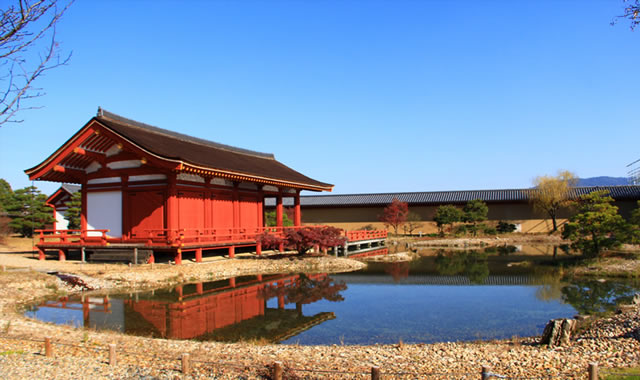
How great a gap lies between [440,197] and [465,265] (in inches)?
869

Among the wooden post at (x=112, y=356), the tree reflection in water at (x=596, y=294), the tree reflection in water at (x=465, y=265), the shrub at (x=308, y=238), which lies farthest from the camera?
the shrub at (x=308, y=238)

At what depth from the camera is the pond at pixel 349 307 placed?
10.1 meters

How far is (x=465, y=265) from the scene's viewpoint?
22.3 metres

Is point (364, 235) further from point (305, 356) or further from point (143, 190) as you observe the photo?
point (305, 356)

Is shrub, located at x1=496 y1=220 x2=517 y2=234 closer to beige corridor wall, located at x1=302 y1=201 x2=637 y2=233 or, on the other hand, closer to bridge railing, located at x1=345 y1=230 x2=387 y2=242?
beige corridor wall, located at x1=302 y1=201 x2=637 y2=233

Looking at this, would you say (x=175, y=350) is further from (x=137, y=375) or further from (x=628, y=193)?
(x=628, y=193)

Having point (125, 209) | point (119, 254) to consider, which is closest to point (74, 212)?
point (125, 209)

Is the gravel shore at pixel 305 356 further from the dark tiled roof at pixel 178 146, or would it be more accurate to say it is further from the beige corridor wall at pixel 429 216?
the beige corridor wall at pixel 429 216

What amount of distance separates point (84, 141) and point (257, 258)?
8.25 m

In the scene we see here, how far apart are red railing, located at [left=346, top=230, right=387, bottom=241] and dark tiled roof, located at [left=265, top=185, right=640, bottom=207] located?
1037cm

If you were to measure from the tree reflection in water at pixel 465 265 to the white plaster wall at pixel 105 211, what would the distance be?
13.3 metres

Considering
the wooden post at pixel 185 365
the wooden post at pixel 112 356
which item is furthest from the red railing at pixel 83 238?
the wooden post at pixel 185 365

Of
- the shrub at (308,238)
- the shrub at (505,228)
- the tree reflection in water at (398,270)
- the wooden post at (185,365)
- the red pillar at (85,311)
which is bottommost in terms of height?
the tree reflection in water at (398,270)

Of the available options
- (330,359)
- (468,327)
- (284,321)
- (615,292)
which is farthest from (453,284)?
(330,359)
